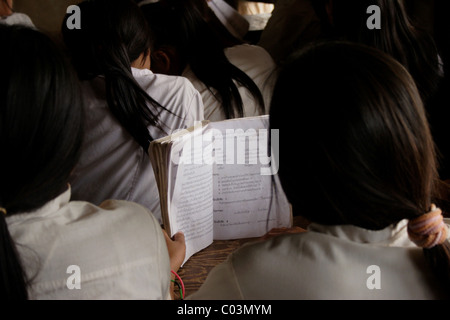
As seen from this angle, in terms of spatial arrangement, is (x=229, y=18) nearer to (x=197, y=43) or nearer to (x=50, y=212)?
(x=197, y=43)

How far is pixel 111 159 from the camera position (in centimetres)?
127

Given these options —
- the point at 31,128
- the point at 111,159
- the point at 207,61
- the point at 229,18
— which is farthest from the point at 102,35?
the point at 229,18

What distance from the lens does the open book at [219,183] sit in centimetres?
102

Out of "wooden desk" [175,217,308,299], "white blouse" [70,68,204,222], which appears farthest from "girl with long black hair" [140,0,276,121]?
"wooden desk" [175,217,308,299]

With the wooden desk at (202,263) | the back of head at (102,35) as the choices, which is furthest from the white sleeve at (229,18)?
the wooden desk at (202,263)

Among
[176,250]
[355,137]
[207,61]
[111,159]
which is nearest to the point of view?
[355,137]

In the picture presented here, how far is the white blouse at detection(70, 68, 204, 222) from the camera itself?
1261mm

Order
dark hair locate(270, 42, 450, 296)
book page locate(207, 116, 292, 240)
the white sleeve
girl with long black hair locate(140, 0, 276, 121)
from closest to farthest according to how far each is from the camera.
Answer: dark hair locate(270, 42, 450, 296), book page locate(207, 116, 292, 240), girl with long black hair locate(140, 0, 276, 121), the white sleeve

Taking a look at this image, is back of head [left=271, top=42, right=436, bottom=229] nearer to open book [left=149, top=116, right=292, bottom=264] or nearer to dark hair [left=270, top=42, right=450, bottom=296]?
A: dark hair [left=270, top=42, right=450, bottom=296]

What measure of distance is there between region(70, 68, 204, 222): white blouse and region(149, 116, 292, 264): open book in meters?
0.18

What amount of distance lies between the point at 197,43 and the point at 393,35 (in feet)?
1.94

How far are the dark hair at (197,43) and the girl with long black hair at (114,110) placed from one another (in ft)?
0.93
